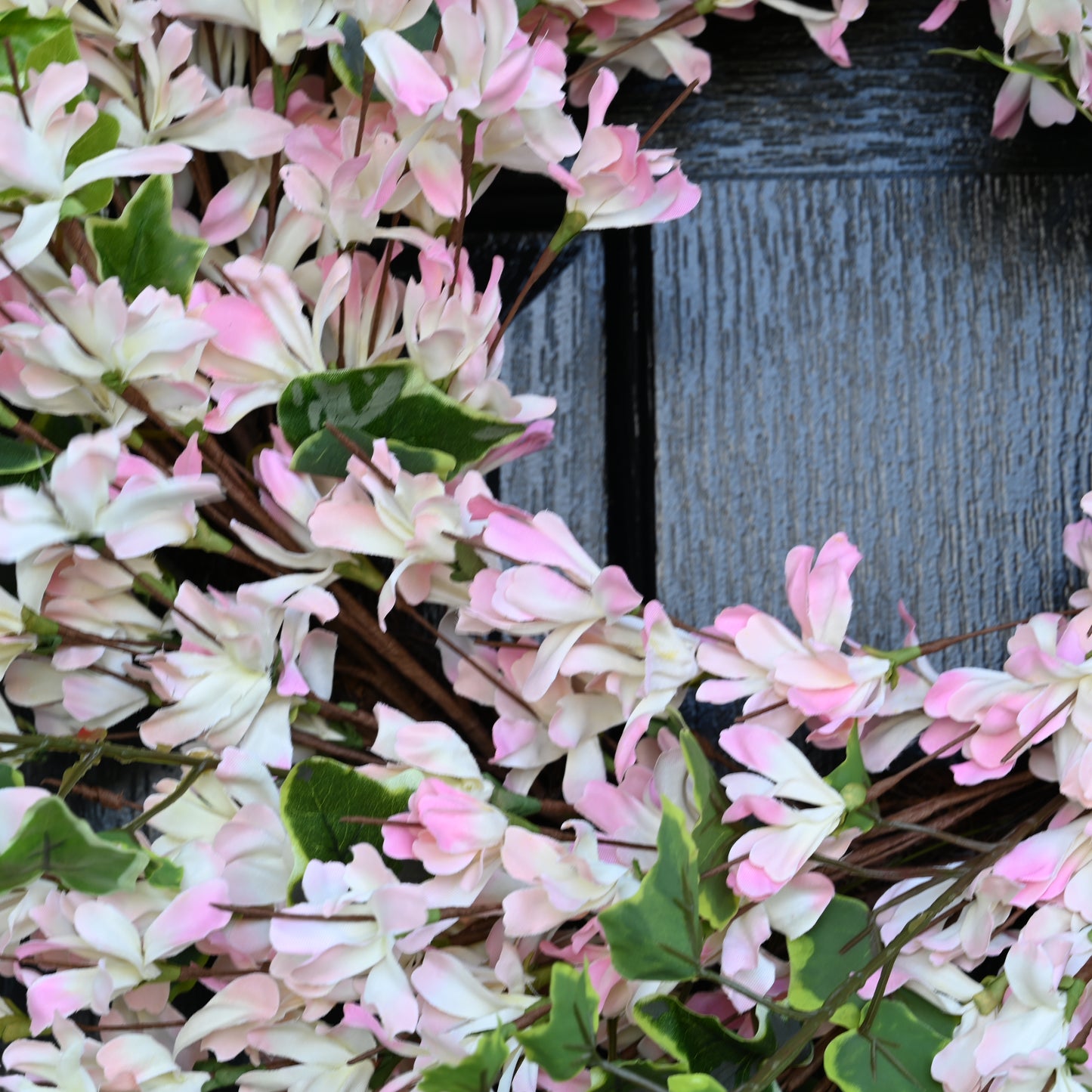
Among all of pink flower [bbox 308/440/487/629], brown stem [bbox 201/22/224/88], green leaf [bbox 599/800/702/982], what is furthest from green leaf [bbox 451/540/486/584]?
brown stem [bbox 201/22/224/88]

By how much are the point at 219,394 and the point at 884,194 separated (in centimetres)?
30

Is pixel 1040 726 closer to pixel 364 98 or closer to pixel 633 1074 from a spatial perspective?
Result: pixel 633 1074

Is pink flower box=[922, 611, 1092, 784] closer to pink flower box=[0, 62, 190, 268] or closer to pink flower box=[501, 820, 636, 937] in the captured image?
pink flower box=[501, 820, 636, 937]

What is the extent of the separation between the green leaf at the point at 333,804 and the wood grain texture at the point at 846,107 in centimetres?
30

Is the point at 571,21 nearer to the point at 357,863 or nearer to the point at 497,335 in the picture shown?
the point at 497,335

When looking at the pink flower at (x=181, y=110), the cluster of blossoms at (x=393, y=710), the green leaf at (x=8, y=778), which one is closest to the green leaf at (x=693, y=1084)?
the cluster of blossoms at (x=393, y=710)

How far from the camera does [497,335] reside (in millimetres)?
400

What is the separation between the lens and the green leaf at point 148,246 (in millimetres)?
363

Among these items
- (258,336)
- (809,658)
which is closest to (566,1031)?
(809,658)

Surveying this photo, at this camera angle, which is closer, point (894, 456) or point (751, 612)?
point (751, 612)

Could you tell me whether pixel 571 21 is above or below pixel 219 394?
above

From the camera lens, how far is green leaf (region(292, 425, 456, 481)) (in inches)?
14.4

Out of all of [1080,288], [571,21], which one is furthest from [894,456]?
[571,21]

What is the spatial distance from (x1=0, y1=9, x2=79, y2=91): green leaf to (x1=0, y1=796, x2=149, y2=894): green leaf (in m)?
0.23
